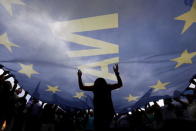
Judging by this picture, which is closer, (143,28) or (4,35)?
(143,28)

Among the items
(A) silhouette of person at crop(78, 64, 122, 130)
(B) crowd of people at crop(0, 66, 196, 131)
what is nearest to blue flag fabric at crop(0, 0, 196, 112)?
(B) crowd of people at crop(0, 66, 196, 131)

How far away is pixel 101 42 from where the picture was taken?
369cm

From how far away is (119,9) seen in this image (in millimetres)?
3145

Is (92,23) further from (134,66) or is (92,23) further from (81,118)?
(81,118)

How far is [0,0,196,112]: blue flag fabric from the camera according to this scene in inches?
Answer: 126

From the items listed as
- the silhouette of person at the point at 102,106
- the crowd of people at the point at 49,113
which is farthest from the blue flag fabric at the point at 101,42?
the silhouette of person at the point at 102,106

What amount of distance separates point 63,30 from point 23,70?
1718 mm

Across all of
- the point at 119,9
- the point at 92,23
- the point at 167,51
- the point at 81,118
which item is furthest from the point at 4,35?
the point at 81,118

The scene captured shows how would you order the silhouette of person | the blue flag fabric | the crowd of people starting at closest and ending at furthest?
the silhouette of person
the blue flag fabric
the crowd of people

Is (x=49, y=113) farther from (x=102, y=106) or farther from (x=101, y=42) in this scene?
(x=102, y=106)

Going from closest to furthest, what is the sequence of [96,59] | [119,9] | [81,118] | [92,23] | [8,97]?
[119,9]
[92,23]
[96,59]
[8,97]
[81,118]

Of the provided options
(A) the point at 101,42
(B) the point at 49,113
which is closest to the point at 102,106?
(A) the point at 101,42

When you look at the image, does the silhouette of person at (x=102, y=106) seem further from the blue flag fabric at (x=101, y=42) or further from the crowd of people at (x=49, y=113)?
the crowd of people at (x=49, y=113)

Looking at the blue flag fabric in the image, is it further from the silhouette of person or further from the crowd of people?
the silhouette of person
